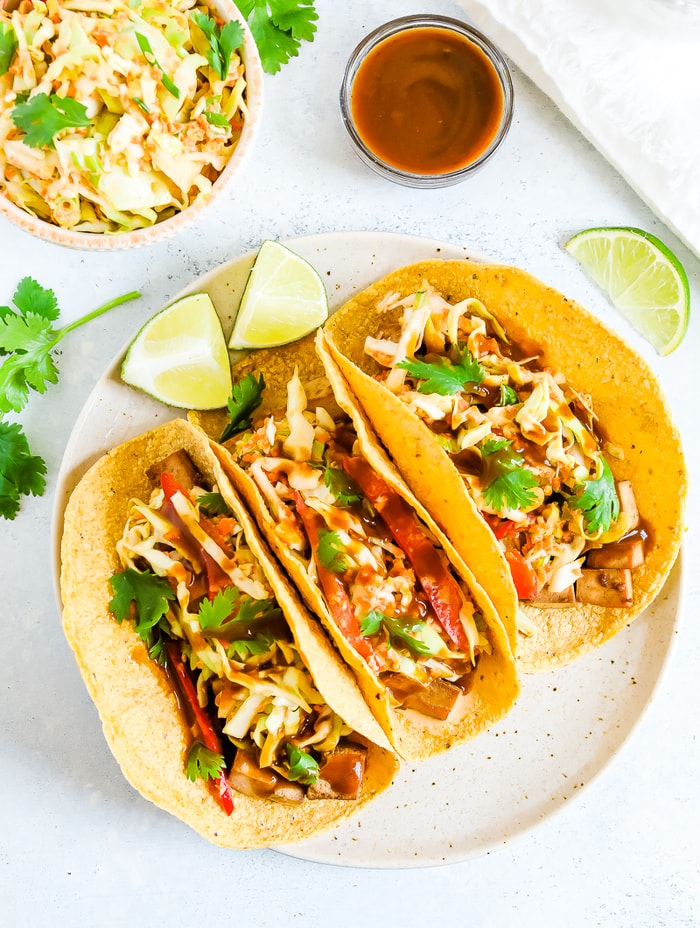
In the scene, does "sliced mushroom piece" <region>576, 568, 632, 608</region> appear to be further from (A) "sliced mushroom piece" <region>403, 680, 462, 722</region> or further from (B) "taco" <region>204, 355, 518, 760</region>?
(A) "sliced mushroom piece" <region>403, 680, 462, 722</region>

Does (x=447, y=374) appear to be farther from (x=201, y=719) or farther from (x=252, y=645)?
(x=201, y=719)

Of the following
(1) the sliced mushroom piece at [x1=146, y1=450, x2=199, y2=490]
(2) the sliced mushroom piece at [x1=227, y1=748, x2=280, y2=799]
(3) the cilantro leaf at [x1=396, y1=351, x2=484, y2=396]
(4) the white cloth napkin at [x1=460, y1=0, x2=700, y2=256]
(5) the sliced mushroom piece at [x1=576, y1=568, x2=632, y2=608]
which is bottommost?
(2) the sliced mushroom piece at [x1=227, y1=748, x2=280, y2=799]

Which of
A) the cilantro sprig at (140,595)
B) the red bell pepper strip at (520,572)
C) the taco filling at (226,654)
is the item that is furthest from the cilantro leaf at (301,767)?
the red bell pepper strip at (520,572)

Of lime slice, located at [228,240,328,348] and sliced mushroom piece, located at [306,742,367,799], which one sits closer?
sliced mushroom piece, located at [306,742,367,799]

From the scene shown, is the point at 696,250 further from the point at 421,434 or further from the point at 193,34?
the point at 193,34

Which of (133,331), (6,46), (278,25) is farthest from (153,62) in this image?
(133,331)

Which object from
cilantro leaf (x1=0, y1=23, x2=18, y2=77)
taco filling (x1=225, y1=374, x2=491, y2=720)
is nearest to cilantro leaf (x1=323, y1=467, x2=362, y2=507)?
taco filling (x1=225, y1=374, x2=491, y2=720)
